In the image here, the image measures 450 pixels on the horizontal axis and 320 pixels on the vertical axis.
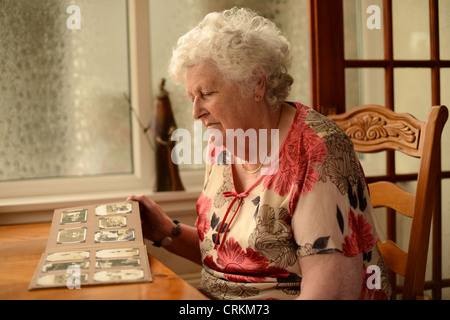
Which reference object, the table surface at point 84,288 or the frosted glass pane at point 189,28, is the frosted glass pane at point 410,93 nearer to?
the frosted glass pane at point 189,28

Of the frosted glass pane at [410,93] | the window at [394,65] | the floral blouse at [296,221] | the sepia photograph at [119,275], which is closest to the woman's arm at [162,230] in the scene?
the floral blouse at [296,221]

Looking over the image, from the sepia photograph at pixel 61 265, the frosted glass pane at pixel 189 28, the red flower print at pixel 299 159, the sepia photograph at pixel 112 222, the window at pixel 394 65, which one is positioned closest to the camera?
the sepia photograph at pixel 61 265

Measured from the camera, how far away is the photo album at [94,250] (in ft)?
2.88

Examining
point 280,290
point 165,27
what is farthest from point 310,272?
point 165,27

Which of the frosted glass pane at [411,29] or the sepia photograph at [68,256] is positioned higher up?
the frosted glass pane at [411,29]

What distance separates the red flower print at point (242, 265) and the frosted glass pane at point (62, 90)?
0.97 m

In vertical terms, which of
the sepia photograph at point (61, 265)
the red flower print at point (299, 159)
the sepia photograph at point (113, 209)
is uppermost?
the red flower print at point (299, 159)

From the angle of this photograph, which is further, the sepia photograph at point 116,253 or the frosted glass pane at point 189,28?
the frosted glass pane at point 189,28

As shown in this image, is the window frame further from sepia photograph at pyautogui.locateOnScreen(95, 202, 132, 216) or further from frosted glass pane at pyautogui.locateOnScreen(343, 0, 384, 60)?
frosted glass pane at pyautogui.locateOnScreen(343, 0, 384, 60)

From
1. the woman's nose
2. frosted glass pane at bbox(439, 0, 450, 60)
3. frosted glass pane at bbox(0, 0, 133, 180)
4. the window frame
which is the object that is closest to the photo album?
the woman's nose

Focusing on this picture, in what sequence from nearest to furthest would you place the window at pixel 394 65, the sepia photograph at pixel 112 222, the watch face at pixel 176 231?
the sepia photograph at pixel 112 222 < the watch face at pixel 176 231 < the window at pixel 394 65

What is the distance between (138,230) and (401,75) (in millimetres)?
1196
